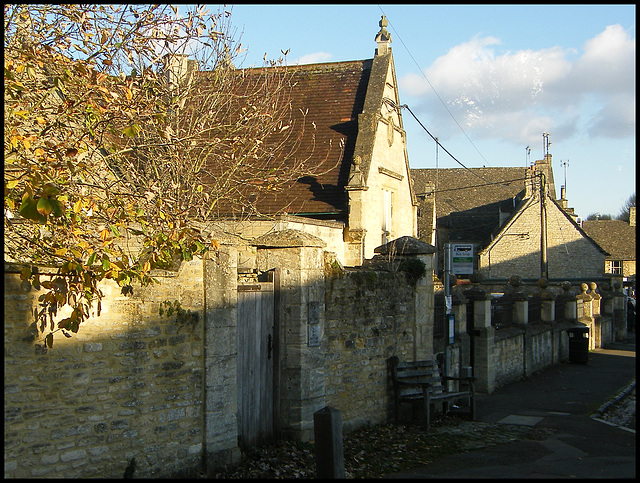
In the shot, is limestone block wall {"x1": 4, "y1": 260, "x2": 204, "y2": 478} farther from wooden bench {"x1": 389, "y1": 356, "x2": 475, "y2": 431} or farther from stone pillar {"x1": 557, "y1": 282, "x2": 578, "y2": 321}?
stone pillar {"x1": 557, "y1": 282, "x2": 578, "y2": 321}

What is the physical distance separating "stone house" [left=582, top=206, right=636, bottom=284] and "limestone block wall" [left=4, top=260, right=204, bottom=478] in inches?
2040

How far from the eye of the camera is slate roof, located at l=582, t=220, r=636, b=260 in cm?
5653

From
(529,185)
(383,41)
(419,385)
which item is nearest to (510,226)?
(529,185)

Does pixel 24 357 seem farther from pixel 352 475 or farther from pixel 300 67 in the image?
pixel 300 67

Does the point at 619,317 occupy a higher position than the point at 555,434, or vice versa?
the point at 619,317

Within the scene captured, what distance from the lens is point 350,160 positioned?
20.5m

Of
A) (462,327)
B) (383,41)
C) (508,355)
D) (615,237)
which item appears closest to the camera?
(462,327)

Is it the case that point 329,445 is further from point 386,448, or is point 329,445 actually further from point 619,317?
point 619,317

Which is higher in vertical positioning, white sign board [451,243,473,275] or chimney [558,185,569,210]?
chimney [558,185,569,210]

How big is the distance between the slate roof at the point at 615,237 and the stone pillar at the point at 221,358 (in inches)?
2053

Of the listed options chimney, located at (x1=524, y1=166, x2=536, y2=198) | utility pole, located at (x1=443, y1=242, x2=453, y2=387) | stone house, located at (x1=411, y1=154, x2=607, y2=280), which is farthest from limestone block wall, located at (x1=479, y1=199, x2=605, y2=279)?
utility pole, located at (x1=443, y1=242, x2=453, y2=387)

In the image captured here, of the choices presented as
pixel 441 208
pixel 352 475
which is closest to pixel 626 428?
→ pixel 352 475

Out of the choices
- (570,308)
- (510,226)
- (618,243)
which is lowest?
(570,308)

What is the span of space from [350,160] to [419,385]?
32.7ft
